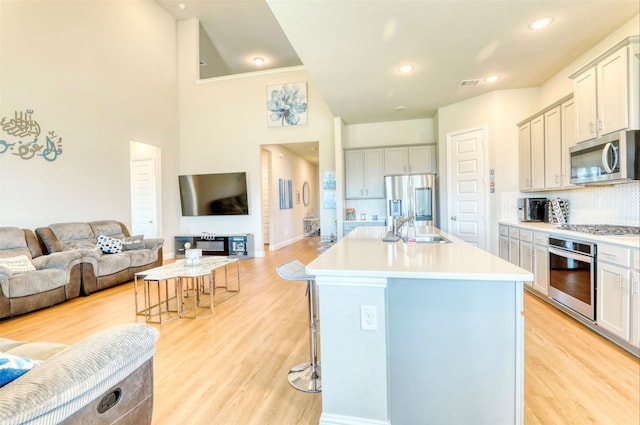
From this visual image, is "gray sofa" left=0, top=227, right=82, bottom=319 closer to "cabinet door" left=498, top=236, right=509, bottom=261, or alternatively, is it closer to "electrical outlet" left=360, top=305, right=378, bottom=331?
"electrical outlet" left=360, top=305, right=378, bottom=331

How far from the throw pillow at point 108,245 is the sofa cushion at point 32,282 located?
3.70 feet

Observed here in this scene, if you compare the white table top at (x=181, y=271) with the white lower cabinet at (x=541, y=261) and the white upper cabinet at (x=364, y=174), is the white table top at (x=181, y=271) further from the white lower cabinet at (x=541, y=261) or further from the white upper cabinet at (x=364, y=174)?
the white lower cabinet at (x=541, y=261)

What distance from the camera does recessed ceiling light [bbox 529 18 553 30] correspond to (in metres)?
2.69

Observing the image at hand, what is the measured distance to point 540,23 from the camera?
273 cm

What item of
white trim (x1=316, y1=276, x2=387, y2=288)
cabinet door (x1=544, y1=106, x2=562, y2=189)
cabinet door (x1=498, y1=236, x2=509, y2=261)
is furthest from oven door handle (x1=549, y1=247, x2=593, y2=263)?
white trim (x1=316, y1=276, x2=387, y2=288)

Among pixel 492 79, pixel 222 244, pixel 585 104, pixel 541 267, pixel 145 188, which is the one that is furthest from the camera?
pixel 222 244

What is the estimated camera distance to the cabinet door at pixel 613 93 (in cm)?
249

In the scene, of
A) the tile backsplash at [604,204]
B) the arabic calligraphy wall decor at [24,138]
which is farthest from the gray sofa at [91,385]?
the arabic calligraphy wall decor at [24,138]

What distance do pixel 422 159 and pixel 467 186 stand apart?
1117mm

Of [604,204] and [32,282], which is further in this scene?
[32,282]

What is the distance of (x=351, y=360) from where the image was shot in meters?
1.50

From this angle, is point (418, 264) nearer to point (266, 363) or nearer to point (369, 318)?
point (369, 318)

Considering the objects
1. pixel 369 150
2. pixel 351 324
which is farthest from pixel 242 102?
pixel 351 324

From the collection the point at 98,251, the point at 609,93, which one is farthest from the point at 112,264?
the point at 609,93
